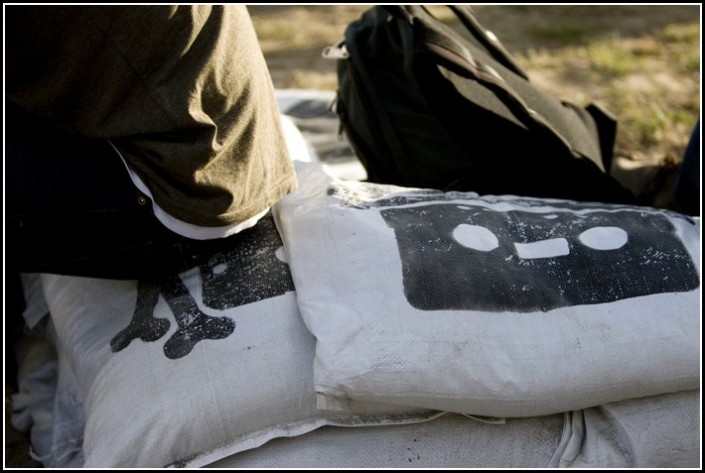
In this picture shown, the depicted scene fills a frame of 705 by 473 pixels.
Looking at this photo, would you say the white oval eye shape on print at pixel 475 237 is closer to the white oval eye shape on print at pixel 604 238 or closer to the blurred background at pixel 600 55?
the white oval eye shape on print at pixel 604 238

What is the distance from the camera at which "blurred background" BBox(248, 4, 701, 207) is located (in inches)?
81.4

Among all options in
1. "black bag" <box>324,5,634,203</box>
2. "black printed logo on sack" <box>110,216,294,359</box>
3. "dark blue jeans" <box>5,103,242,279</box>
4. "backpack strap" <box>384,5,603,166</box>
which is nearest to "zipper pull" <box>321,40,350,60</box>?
"black bag" <box>324,5,634,203</box>

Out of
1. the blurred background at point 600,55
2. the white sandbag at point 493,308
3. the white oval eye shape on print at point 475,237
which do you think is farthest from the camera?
the blurred background at point 600,55

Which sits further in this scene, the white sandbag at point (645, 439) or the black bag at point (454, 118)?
the black bag at point (454, 118)

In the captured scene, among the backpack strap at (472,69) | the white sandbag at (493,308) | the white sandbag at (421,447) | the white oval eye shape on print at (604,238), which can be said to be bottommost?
the white sandbag at (421,447)

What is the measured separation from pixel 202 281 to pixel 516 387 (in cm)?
43

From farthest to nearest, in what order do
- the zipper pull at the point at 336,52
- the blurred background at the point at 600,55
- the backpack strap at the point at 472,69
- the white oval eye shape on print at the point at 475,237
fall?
the blurred background at the point at 600,55
the zipper pull at the point at 336,52
the backpack strap at the point at 472,69
the white oval eye shape on print at the point at 475,237

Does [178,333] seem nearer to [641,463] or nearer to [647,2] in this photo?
[641,463]

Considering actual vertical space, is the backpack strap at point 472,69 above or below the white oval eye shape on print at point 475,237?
above

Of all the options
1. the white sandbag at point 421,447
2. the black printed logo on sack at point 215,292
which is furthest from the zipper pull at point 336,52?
the white sandbag at point 421,447

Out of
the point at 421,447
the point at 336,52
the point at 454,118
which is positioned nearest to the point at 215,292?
the point at 421,447

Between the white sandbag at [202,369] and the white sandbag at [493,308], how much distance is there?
0.05 meters

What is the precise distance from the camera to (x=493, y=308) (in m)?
0.91

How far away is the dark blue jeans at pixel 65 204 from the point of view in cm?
91
